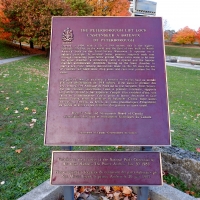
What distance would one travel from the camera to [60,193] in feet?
9.41

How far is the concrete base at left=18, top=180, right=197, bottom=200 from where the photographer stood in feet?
8.49

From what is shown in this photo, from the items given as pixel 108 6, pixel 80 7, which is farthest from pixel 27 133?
pixel 108 6

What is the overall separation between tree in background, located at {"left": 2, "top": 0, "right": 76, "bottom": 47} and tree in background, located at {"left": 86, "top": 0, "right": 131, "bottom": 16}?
424 inches

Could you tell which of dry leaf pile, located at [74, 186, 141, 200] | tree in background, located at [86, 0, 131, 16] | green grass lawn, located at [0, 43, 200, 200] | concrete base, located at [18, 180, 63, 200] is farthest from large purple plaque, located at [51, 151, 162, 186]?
tree in background, located at [86, 0, 131, 16]

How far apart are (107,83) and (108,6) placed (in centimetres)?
2754

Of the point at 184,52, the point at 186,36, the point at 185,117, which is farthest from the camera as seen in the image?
the point at 186,36

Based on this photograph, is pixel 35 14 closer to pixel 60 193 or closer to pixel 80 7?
pixel 80 7

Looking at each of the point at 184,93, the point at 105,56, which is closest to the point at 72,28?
the point at 105,56

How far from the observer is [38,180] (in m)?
3.16

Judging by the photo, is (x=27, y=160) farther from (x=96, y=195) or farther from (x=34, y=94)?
(x=34, y=94)

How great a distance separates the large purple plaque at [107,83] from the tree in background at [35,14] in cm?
1472

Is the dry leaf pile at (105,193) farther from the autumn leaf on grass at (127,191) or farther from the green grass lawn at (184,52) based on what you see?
the green grass lawn at (184,52)

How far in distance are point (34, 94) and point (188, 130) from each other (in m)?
4.82

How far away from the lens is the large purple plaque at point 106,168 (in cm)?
244
